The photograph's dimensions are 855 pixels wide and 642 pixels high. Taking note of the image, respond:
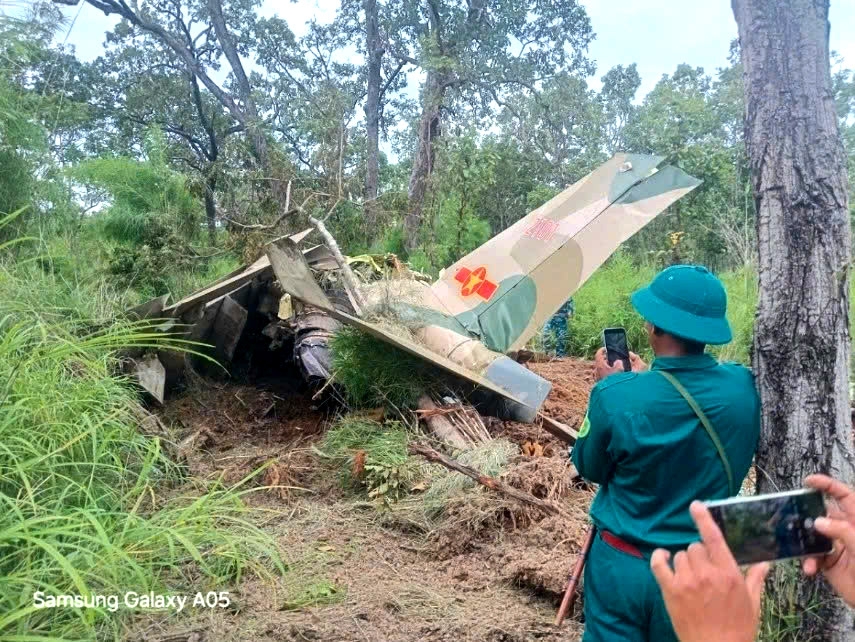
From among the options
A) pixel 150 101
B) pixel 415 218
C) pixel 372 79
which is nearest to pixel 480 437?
pixel 415 218

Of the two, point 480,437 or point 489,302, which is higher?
point 489,302

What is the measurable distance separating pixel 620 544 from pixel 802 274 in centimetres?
115

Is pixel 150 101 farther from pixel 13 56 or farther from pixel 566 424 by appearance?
pixel 566 424

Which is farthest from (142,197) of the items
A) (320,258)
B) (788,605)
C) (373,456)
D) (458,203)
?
(788,605)

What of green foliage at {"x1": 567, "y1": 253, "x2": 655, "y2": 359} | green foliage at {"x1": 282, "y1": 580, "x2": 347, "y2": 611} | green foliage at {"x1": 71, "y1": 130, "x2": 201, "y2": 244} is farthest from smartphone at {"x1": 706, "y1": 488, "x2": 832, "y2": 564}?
green foliage at {"x1": 71, "y1": 130, "x2": 201, "y2": 244}

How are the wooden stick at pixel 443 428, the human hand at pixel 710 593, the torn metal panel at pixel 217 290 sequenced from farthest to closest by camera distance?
the torn metal panel at pixel 217 290, the wooden stick at pixel 443 428, the human hand at pixel 710 593

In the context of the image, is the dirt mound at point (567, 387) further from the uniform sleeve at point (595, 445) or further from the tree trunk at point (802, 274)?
the uniform sleeve at point (595, 445)

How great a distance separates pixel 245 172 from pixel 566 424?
371 inches

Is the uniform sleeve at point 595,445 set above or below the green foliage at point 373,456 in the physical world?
above

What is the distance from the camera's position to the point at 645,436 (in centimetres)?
193

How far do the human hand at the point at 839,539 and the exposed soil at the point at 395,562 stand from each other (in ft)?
5.52

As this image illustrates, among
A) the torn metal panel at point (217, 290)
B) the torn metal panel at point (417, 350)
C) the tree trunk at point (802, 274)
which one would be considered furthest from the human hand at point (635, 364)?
the torn metal panel at point (217, 290)

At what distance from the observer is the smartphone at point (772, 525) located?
4.18ft

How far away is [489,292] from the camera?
6348mm
